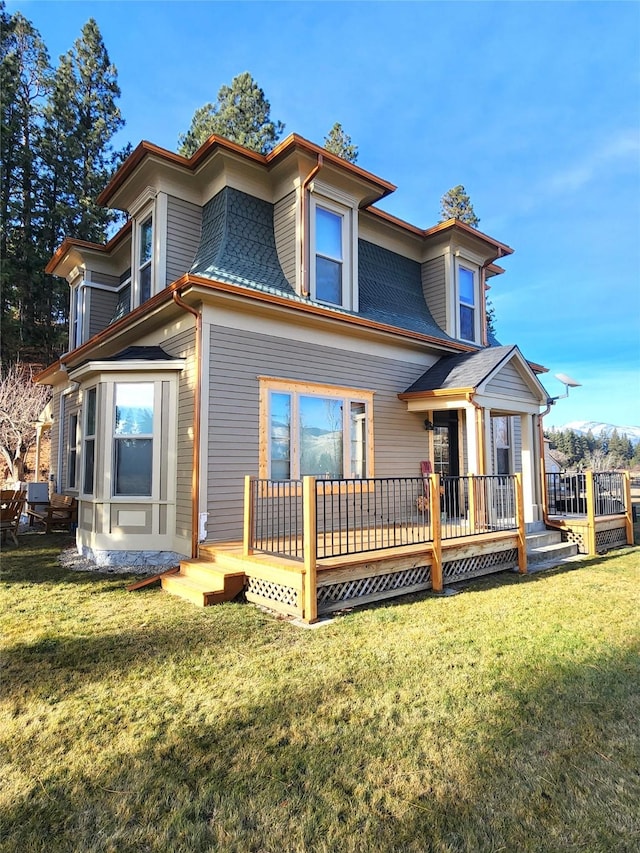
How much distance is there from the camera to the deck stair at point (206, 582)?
5.36m

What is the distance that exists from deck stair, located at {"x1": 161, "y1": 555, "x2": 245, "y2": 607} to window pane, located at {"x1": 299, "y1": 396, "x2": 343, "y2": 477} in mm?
2390

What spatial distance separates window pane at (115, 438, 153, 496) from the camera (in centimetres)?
733

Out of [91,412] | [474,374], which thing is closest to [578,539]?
[474,374]

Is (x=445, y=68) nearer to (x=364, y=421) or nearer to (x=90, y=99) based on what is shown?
(x=364, y=421)

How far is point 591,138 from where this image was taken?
13.0 m

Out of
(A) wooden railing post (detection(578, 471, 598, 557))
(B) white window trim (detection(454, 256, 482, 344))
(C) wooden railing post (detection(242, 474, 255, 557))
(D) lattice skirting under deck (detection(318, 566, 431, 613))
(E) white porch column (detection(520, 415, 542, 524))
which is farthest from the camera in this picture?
(B) white window trim (detection(454, 256, 482, 344))

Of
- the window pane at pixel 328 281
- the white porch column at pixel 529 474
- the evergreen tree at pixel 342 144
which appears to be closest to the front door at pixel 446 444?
the white porch column at pixel 529 474

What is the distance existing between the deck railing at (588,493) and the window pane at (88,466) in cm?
891

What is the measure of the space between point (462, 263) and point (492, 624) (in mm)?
9159

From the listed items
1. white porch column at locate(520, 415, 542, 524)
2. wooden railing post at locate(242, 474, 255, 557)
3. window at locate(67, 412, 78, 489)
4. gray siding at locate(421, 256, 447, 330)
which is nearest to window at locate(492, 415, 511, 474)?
white porch column at locate(520, 415, 542, 524)

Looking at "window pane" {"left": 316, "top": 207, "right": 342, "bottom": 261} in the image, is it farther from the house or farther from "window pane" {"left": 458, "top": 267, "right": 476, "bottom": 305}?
"window pane" {"left": 458, "top": 267, "right": 476, "bottom": 305}

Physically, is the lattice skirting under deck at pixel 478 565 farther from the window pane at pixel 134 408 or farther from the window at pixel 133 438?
the window pane at pixel 134 408

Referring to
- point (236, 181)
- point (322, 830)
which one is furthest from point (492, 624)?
point (236, 181)

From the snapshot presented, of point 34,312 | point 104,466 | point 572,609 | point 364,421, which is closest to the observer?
point 572,609
